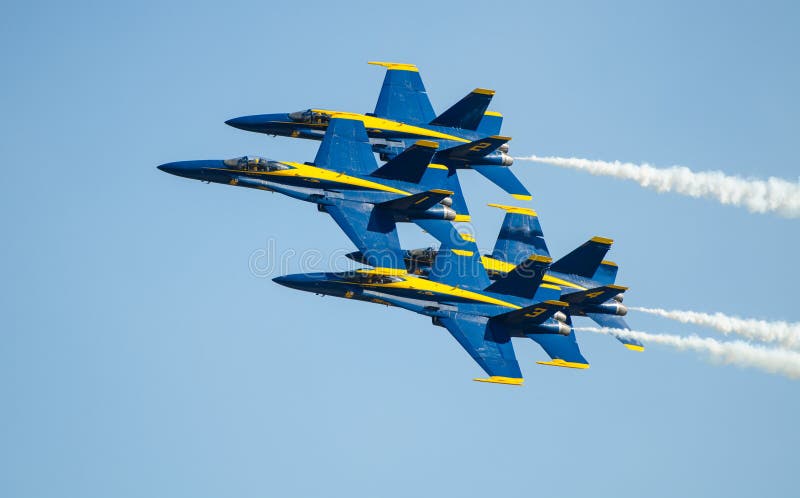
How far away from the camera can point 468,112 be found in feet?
250

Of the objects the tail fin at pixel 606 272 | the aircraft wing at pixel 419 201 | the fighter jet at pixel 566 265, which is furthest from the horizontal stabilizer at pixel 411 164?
the tail fin at pixel 606 272

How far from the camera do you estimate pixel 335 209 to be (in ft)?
233

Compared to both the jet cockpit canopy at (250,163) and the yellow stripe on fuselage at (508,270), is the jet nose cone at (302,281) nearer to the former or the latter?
the jet cockpit canopy at (250,163)

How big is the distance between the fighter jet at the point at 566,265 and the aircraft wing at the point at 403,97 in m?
6.20

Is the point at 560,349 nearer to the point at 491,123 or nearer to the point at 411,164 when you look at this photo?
the point at 411,164

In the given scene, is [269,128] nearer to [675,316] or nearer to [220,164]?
[220,164]

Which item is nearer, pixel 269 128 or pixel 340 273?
pixel 340 273

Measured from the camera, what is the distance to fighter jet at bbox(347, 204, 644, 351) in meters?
71.7

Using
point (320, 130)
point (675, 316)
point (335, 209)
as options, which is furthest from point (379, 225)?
point (675, 316)

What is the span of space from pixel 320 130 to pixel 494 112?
29.8 ft

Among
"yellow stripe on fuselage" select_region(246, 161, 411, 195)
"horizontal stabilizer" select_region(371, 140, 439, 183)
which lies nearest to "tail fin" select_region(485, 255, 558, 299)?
"horizontal stabilizer" select_region(371, 140, 439, 183)

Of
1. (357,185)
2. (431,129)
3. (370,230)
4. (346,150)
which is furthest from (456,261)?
(431,129)

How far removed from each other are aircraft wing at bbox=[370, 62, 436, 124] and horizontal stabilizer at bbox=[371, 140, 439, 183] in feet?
18.2

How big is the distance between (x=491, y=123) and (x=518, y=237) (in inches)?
262
